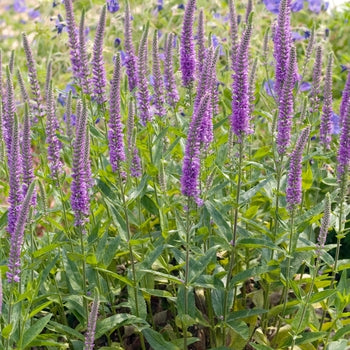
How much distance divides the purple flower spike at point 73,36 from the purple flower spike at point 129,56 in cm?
32

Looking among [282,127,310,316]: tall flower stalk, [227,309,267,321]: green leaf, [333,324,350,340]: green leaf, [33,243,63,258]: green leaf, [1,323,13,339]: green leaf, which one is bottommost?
[333,324,350,340]: green leaf

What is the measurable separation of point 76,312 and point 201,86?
1645 mm

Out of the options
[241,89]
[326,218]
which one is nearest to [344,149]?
[326,218]

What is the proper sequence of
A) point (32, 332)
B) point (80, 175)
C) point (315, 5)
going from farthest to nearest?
point (315, 5) → point (32, 332) → point (80, 175)

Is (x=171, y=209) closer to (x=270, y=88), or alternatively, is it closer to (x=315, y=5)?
(x=270, y=88)

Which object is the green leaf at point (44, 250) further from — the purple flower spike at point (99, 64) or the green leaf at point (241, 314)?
the green leaf at point (241, 314)

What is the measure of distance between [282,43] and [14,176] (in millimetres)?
1768

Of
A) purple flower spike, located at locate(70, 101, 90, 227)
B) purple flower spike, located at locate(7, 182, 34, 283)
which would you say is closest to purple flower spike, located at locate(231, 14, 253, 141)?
purple flower spike, located at locate(70, 101, 90, 227)

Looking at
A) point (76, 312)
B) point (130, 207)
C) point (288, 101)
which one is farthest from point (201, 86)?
point (76, 312)

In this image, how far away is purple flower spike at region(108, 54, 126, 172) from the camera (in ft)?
11.0

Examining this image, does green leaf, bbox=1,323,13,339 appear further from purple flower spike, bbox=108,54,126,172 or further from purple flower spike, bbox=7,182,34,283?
purple flower spike, bbox=108,54,126,172

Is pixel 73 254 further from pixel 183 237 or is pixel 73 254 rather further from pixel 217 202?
pixel 217 202

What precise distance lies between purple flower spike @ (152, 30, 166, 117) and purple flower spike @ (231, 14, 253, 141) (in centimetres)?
84

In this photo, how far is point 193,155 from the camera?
3168mm
